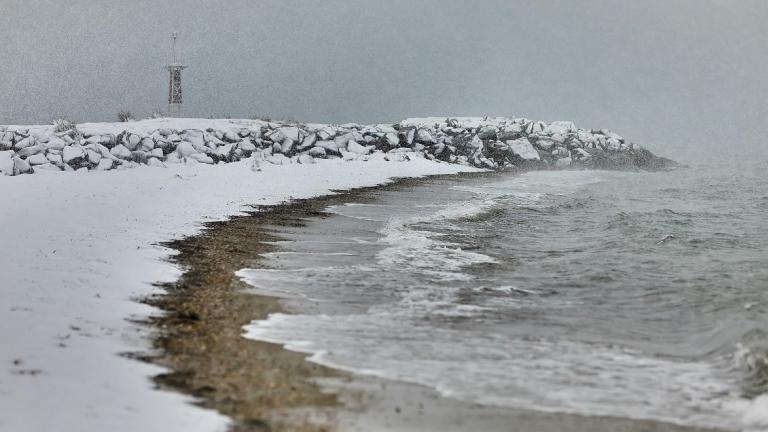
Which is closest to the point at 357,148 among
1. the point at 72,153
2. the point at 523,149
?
the point at 72,153

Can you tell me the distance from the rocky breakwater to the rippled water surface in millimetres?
11876

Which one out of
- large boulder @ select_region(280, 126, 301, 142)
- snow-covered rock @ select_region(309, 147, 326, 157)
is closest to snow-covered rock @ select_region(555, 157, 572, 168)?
large boulder @ select_region(280, 126, 301, 142)

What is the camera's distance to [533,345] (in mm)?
7539

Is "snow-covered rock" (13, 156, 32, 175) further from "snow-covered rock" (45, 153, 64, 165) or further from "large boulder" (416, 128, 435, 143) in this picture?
"large boulder" (416, 128, 435, 143)

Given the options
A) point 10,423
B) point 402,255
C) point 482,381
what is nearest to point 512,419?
point 482,381

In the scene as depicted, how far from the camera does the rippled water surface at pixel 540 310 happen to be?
625cm

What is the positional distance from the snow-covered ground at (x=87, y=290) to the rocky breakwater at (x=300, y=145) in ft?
18.9

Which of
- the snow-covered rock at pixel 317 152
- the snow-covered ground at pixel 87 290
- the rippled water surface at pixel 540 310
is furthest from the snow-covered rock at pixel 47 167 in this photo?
the snow-covered rock at pixel 317 152

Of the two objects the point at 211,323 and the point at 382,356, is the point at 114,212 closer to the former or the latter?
the point at 211,323

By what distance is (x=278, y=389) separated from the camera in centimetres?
595

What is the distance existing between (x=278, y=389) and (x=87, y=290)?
356 centimetres

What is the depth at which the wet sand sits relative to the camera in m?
5.35

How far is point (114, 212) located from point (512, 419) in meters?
11.3

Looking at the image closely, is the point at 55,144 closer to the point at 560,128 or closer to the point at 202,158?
Answer: the point at 202,158
